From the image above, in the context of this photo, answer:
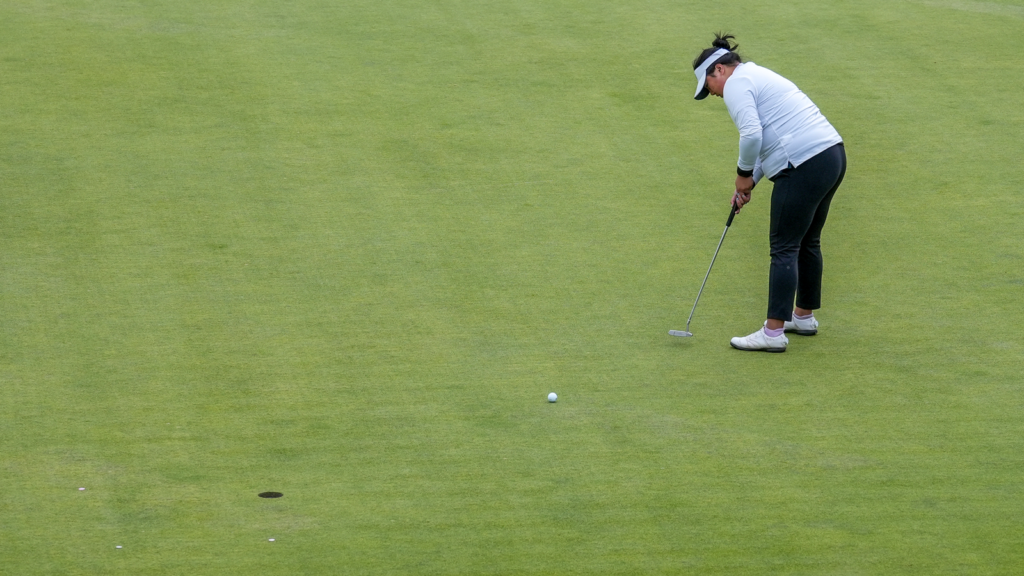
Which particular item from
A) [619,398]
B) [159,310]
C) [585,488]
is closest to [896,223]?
[619,398]

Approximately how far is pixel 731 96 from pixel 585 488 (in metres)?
2.03

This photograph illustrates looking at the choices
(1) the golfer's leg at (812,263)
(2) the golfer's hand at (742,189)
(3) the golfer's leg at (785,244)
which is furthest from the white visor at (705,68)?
(1) the golfer's leg at (812,263)

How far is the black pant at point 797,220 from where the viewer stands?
208 inches

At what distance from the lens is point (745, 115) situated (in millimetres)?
5223

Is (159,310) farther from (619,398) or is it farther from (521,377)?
(619,398)

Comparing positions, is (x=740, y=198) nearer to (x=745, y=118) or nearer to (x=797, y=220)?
(x=797, y=220)

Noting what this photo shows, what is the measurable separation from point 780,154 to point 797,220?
30 cm

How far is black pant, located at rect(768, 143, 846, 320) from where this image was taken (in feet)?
17.3

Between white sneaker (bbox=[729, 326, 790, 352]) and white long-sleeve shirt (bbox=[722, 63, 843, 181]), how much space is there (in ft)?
2.46

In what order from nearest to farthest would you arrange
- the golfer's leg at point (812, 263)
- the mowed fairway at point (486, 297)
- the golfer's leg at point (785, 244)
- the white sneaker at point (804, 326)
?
1. the mowed fairway at point (486, 297)
2. the golfer's leg at point (785, 244)
3. the golfer's leg at point (812, 263)
4. the white sneaker at point (804, 326)

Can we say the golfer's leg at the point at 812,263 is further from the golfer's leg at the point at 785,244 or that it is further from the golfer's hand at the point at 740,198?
the golfer's hand at the point at 740,198

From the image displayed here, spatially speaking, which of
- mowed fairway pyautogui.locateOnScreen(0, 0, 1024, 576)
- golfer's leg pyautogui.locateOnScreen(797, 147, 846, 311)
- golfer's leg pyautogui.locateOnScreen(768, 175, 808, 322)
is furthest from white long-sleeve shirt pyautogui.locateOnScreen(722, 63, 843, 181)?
mowed fairway pyautogui.locateOnScreen(0, 0, 1024, 576)

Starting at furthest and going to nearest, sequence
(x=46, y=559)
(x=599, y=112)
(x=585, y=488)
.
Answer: (x=599, y=112), (x=585, y=488), (x=46, y=559)

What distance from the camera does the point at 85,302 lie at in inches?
225
